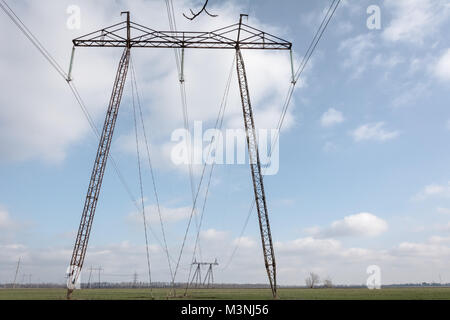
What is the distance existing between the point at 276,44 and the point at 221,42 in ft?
23.5

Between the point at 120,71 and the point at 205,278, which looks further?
the point at 205,278

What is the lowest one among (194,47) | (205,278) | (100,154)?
(205,278)
